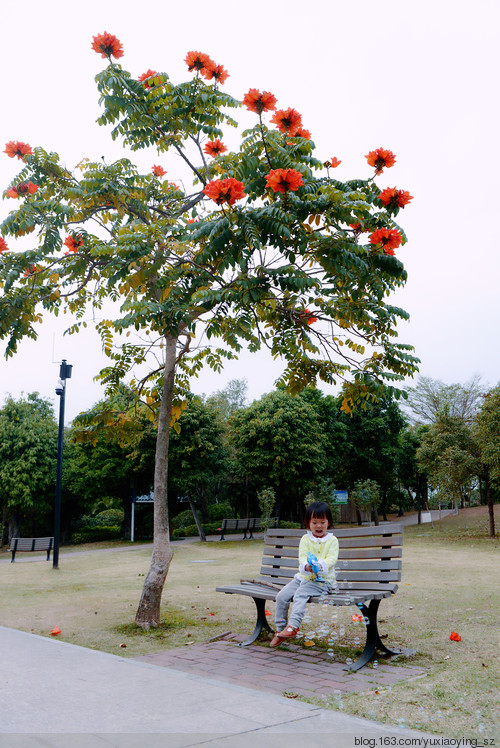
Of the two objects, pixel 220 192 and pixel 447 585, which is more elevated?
pixel 220 192

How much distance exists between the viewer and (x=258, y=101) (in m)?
5.92

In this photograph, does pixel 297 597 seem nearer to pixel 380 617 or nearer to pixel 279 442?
pixel 380 617

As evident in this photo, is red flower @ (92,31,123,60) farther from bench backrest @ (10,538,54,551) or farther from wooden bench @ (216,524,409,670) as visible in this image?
bench backrest @ (10,538,54,551)

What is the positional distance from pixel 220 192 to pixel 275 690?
4.13 m

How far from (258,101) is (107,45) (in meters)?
2.09

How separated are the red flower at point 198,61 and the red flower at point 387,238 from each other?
286 cm

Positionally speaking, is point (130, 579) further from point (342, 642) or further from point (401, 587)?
point (342, 642)

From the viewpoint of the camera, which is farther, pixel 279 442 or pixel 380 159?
pixel 279 442

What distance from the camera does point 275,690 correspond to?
474 cm

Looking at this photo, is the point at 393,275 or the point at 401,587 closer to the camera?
the point at 393,275

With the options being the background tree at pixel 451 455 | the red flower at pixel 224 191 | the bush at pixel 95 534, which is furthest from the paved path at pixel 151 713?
the bush at pixel 95 534

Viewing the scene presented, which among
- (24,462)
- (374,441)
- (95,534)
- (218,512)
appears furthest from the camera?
(218,512)

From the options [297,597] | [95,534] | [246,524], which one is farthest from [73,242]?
[95,534]

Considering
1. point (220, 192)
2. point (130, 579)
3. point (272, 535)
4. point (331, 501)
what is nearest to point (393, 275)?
point (220, 192)
